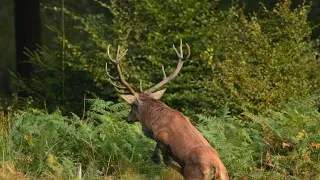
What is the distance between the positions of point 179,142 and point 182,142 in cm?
4

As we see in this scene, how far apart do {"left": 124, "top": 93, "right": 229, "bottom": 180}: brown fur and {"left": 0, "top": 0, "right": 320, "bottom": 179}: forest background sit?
31.4 inches

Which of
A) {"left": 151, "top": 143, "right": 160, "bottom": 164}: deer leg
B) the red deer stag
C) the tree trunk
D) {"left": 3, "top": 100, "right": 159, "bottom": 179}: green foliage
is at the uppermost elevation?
the red deer stag

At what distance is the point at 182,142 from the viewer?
33.2 ft

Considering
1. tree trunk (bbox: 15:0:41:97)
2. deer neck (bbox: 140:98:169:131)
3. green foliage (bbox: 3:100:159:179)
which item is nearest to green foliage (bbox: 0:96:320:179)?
green foliage (bbox: 3:100:159:179)

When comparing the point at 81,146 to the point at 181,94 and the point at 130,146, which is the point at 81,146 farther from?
the point at 181,94

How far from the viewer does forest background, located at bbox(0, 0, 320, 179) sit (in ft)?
37.4

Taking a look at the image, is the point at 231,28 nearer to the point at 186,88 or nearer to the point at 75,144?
the point at 186,88

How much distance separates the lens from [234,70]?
1448 cm

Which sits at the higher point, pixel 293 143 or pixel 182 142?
pixel 182 142

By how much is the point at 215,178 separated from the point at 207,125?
2602mm

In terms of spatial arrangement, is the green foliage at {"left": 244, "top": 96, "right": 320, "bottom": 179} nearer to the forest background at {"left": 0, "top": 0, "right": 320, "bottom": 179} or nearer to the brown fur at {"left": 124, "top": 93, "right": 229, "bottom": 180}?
the forest background at {"left": 0, "top": 0, "right": 320, "bottom": 179}

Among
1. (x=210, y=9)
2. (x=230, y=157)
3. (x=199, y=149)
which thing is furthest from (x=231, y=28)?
(x=199, y=149)

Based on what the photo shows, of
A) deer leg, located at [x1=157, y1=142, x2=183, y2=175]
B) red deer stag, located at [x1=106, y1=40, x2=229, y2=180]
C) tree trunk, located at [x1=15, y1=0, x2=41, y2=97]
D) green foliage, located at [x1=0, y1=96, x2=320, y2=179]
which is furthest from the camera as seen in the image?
tree trunk, located at [x1=15, y1=0, x2=41, y2=97]

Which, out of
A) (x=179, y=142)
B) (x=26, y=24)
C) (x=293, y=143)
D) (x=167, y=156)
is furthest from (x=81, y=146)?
(x=26, y=24)
